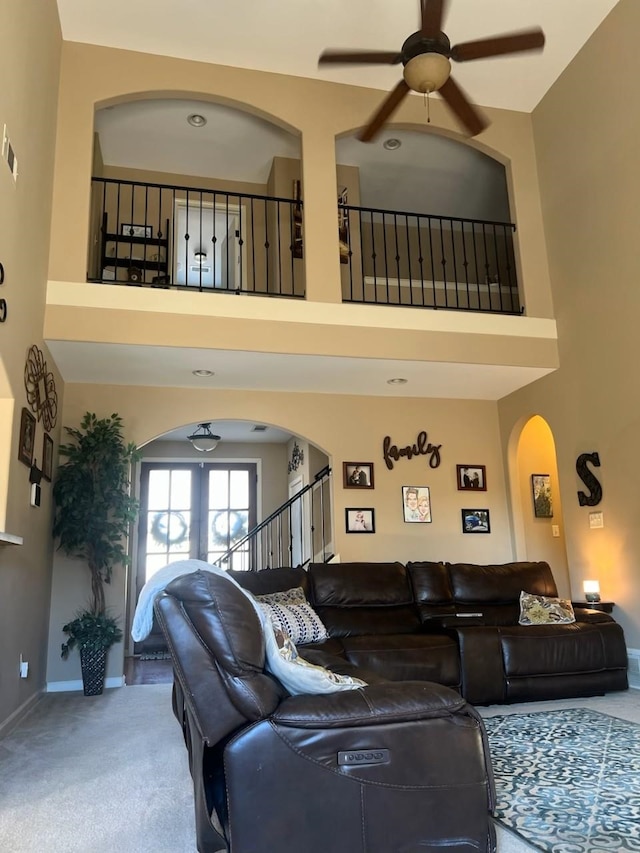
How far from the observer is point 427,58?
3.90 metres

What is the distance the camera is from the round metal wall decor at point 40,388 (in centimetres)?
410

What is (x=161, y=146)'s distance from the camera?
6715 millimetres

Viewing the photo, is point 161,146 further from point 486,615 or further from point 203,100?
point 486,615

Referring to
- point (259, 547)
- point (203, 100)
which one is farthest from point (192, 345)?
point (259, 547)

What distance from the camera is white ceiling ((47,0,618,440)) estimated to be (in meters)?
5.03

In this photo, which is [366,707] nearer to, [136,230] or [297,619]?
[297,619]

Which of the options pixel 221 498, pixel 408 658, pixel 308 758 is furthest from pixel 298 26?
pixel 221 498

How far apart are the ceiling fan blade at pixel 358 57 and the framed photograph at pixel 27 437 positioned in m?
3.06

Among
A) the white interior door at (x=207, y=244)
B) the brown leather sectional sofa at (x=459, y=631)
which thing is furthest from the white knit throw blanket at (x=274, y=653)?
the white interior door at (x=207, y=244)

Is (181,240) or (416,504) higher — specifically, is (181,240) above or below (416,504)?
above

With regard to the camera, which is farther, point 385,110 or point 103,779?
point 385,110

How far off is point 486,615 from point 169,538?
207 inches

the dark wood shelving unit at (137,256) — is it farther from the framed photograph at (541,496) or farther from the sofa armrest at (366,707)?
the sofa armrest at (366,707)

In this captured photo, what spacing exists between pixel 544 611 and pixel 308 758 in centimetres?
330
